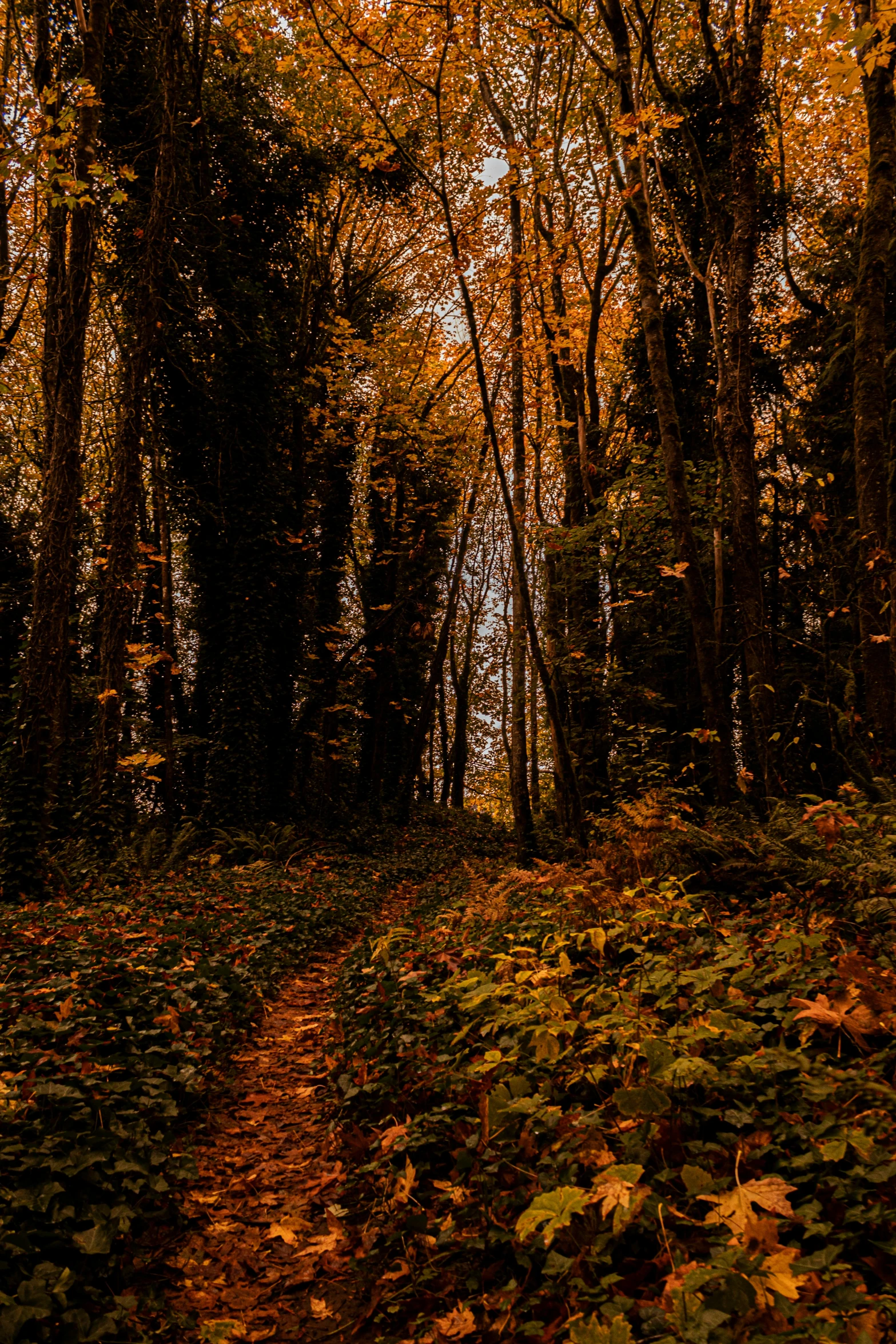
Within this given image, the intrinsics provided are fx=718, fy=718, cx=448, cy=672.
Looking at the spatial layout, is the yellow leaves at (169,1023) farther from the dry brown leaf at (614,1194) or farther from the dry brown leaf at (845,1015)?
the dry brown leaf at (845,1015)

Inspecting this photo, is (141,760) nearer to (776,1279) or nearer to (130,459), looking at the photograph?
(130,459)

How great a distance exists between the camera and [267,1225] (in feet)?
11.6

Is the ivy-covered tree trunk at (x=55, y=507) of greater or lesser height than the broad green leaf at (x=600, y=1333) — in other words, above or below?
above

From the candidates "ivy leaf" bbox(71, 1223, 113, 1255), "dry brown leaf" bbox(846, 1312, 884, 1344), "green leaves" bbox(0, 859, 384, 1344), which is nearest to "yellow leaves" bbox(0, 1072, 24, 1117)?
"green leaves" bbox(0, 859, 384, 1344)

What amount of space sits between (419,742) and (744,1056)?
18.6 metres

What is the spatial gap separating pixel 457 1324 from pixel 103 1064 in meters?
2.34

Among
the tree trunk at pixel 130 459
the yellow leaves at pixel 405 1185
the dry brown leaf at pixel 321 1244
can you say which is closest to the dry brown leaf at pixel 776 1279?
the yellow leaves at pixel 405 1185

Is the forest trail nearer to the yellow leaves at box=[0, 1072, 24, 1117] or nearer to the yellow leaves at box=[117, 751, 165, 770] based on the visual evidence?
the yellow leaves at box=[0, 1072, 24, 1117]

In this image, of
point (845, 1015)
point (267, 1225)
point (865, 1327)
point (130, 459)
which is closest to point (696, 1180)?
point (865, 1327)

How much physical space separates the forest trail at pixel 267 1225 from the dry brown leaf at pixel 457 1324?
0.41 m

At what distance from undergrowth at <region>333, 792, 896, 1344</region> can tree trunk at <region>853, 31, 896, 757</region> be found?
2.66m

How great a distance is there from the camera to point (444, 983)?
4789 mm

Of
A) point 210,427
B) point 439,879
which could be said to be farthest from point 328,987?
point 210,427

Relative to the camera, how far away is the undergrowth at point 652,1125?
6.91ft
